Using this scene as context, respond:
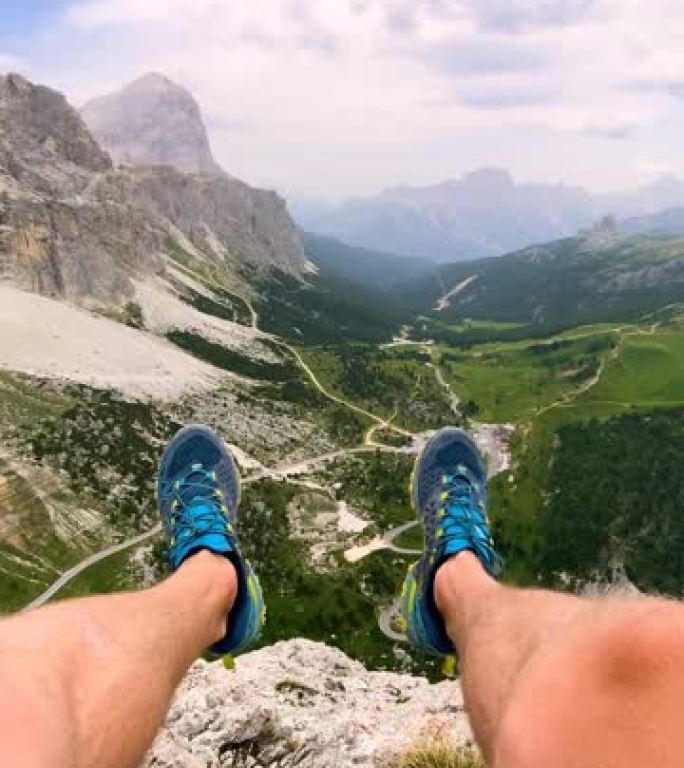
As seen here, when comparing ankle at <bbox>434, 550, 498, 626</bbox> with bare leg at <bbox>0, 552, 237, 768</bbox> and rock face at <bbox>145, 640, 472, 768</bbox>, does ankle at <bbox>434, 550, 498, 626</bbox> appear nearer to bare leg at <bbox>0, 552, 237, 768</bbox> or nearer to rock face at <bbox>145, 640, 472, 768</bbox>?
bare leg at <bbox>0, 552, 237, 768</bbox>

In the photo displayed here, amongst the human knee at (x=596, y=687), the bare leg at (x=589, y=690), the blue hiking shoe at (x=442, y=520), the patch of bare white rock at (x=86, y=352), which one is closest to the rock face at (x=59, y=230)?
the patch of bare white rock at (x=86, y=352)

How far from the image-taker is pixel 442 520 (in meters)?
11.7

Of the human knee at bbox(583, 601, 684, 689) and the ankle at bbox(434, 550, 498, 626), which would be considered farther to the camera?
the ankle at bbox(434, 550, 498, 626)

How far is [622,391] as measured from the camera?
172000 millimetres

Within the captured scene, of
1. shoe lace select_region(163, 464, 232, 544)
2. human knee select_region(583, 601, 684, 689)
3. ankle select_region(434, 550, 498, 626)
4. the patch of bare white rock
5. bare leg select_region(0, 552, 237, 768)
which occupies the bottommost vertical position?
the patch of bare white rock

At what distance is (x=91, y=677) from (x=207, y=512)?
21.1 feet

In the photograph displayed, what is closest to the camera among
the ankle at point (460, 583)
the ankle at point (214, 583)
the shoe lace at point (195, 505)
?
the ankle at point (460, 583)

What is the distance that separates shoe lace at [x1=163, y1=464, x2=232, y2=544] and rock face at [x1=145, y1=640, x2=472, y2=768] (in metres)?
3.20

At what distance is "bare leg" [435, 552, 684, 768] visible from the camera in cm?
381

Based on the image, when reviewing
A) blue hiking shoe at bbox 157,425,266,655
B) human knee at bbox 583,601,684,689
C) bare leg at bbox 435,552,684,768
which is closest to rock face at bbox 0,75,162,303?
blue hiking shoe at bbox 157,425,266,655

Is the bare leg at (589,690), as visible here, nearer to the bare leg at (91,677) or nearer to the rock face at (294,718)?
the bare leg at (91,677)

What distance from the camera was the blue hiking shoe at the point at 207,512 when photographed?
10.4m

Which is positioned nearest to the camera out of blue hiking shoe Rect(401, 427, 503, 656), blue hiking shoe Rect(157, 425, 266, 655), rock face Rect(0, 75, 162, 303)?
blue hiking shoe Rect(401, 427, 503, 656)

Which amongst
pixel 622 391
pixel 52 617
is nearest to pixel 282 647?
pixel 52 617
